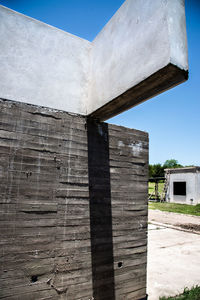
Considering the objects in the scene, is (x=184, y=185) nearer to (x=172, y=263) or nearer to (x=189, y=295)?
(x=172, y=263)

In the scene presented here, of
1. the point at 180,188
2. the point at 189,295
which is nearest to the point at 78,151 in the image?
the point at 189,295

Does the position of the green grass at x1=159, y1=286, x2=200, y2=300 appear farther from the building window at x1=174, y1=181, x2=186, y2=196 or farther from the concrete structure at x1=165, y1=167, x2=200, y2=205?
the building window at x1=174, y1=181, x2=186, y2=196

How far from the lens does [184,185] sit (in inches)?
842

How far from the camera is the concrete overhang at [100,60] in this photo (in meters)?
1.93

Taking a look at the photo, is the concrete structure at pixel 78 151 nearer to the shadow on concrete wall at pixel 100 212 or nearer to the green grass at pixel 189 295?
the shadow on concrete wall at pixel 100 212

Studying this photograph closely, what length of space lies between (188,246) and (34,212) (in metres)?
6.42

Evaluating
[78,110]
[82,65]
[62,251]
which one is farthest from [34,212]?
[82,65]

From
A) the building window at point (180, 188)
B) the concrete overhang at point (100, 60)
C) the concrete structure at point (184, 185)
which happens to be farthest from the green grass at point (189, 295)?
the building window at point (180, 188)

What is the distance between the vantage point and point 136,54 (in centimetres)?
222

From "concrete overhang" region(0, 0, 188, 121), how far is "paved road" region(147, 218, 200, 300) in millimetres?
3824

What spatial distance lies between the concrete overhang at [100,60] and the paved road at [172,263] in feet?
12.5

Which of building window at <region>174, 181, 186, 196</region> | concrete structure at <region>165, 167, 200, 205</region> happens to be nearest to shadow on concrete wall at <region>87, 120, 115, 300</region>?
concrete structure at <region>165, 167, 200, 205</region>

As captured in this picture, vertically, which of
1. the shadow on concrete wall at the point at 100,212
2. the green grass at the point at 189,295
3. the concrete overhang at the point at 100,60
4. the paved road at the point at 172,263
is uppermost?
the concrete overhang at the point at 100,60

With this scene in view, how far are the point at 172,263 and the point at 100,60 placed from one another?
557 cm
